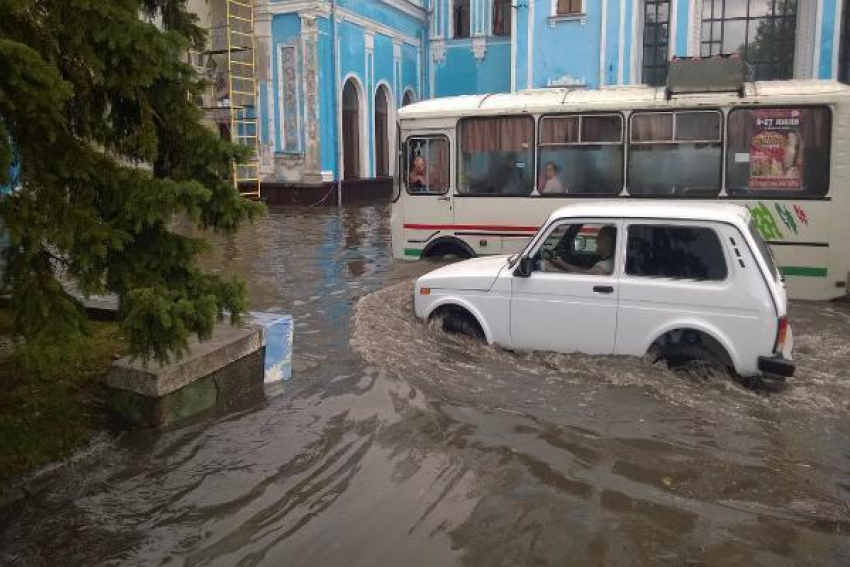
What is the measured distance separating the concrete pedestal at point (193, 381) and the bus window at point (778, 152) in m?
6.99

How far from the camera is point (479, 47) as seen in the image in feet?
104

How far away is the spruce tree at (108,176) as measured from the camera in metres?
3.70

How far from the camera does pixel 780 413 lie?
5809 millimetres

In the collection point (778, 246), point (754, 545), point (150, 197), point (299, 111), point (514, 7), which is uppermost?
point (514, 7)

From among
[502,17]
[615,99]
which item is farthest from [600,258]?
[502,17]

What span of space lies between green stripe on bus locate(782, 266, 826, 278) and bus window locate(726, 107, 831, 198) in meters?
0.92

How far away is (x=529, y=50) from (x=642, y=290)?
2255 cm

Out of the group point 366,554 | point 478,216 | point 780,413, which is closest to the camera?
point 366,554

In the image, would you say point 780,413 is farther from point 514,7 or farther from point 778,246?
point 514,7

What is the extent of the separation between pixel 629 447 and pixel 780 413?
1.41 m

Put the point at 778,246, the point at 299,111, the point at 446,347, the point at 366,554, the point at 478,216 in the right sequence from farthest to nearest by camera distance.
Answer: the point at 299,111
the point at 478,216
the point at 778,246
the point at 446,347
the point at 366,554

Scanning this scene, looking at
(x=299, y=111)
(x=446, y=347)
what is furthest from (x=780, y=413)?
(x=299, y=111)

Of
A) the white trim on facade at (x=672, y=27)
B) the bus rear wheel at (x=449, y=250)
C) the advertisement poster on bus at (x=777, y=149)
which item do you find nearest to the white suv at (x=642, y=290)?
the advertisement poster on bus at (x=777, y=149)

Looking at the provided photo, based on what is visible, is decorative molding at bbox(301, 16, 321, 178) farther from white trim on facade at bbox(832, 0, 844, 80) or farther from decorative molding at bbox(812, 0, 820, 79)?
white trim on facade at bbox(832, 0, 844, 80)
